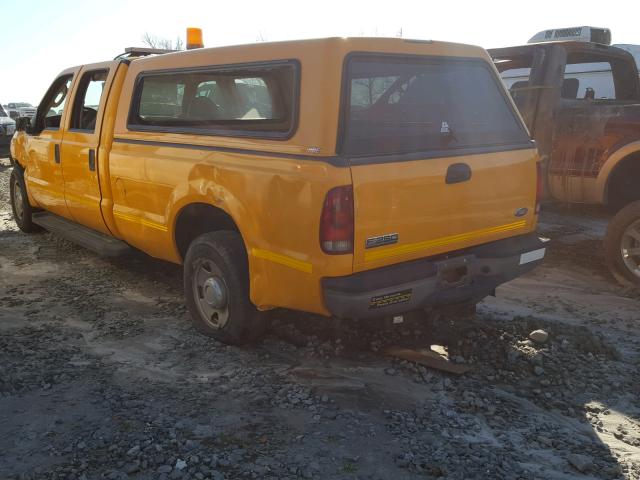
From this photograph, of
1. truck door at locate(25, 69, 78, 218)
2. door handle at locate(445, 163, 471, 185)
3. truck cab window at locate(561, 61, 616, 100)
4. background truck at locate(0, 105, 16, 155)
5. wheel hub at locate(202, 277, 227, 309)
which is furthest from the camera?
background truck at locate(0, 105, 16, 155)

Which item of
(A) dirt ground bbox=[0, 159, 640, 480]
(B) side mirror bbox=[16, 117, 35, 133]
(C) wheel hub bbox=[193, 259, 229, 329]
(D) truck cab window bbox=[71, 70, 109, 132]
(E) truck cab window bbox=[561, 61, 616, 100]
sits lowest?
(A) dirt ground bbox=[0, 159, 640, 480]

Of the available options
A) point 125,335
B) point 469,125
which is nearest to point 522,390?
point 469,125

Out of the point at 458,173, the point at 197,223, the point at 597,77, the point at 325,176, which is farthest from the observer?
the point at 597,77

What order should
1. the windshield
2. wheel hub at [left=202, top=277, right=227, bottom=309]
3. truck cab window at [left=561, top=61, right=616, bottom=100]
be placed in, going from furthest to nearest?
truck cab window at [left=561, top=61, right=616, bottom=100], wheel hub at [left=202, top=277, right=227, bottom=309], the windshield

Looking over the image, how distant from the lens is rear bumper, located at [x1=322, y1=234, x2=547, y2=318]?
9.90ft

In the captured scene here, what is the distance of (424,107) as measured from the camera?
3459 mm

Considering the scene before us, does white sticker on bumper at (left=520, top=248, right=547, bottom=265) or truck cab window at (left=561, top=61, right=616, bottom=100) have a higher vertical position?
truck cab window at (left=561, top=61, right=616, bottom=100)

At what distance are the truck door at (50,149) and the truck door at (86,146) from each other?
15 centimetres

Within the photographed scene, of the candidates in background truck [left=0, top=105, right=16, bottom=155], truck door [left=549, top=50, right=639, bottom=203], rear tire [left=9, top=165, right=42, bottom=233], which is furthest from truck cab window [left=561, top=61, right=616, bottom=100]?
background truck [left=0, top=105, right=16, bottom=155]

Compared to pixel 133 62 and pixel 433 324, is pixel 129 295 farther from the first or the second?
pixel 433 324

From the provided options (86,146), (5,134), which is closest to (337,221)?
(86,146)

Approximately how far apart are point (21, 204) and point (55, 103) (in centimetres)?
166

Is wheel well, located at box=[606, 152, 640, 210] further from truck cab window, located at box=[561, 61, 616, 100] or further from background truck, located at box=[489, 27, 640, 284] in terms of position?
truck cab window, located at box=[561, 61, 616, 100]

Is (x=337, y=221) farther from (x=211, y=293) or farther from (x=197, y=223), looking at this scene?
(x=197, y=223)
